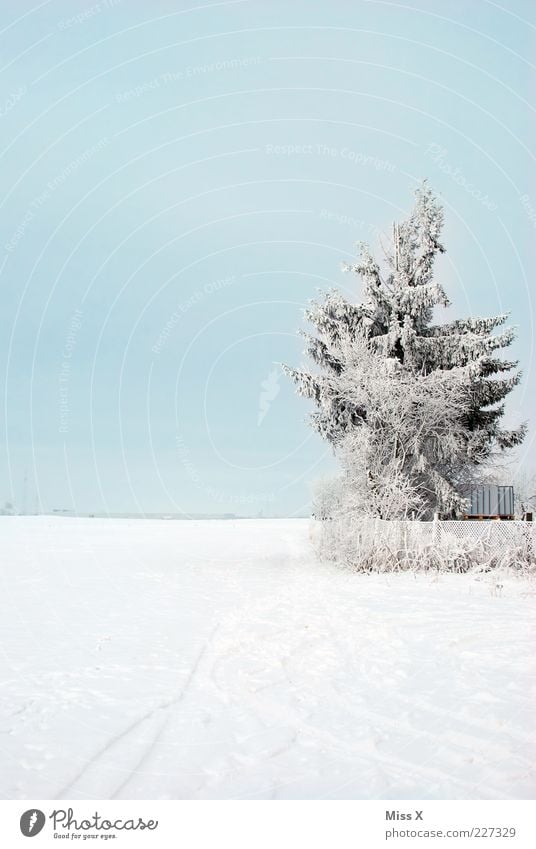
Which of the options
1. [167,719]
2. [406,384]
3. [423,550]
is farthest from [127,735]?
[406,384]

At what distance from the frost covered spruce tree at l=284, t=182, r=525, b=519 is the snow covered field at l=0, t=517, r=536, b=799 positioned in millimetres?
9054

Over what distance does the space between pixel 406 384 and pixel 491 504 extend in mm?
8842

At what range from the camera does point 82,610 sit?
39.5 feet

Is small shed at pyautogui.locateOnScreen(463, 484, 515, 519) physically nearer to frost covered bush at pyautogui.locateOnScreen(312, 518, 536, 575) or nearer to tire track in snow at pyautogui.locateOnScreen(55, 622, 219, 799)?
frost covered bush at pyautogui.locateOnScreen(312, 518, 536, 575)

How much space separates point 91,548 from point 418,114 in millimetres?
24141

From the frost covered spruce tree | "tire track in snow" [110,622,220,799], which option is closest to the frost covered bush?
the frost covered spruce tree

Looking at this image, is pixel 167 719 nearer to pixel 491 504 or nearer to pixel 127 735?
pixel 127 735

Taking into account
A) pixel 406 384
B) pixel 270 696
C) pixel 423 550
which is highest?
pixel 406 384

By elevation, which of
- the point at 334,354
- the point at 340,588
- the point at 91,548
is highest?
the point at 334,354

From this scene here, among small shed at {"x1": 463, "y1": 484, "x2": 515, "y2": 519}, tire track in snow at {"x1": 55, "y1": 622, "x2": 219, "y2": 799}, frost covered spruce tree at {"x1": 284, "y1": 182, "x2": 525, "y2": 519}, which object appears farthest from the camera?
small shed at {"x1": 463, "y1": 484, "x2": 515, "y2": 519}

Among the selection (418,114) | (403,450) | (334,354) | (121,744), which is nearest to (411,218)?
(334,354)

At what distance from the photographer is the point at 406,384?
22328mm

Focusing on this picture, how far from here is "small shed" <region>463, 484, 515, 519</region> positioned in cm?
2736
